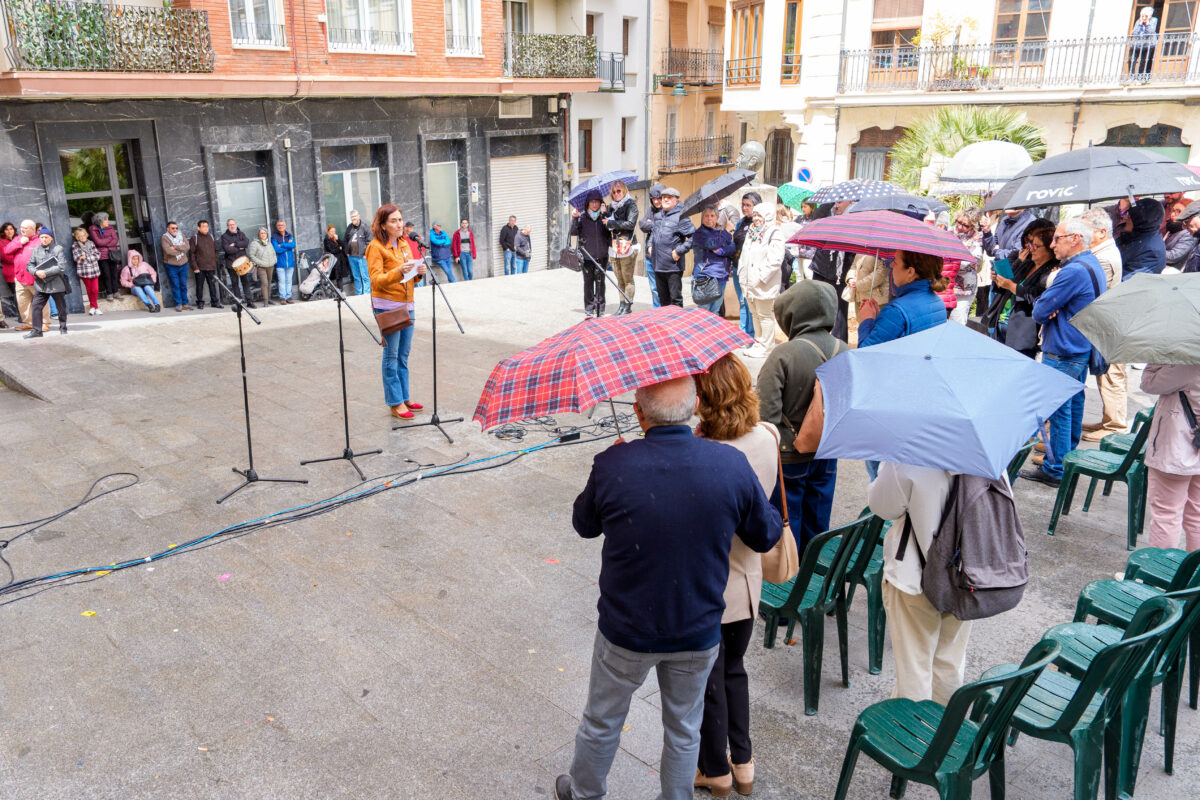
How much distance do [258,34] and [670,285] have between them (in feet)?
33.8

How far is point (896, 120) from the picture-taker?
933 inches

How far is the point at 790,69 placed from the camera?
83.0 feet

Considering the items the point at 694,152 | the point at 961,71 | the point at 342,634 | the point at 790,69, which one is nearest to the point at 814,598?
the point at 342,634

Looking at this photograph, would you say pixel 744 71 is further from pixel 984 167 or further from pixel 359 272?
pixel 984 167


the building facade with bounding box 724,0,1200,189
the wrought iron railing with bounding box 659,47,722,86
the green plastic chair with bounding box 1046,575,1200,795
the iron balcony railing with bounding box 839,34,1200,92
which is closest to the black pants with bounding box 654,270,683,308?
the green plastic chair with bounding box 1046,575,1200,795

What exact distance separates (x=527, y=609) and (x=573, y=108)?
78.4 ft

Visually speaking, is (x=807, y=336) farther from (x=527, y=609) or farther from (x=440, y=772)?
(x=440, y=772)

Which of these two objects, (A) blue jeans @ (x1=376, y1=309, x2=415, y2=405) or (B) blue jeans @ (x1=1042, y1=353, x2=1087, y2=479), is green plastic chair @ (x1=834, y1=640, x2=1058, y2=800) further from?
(A) blue jeans @ (x1=376, y1=309, x2=415, y2=405)

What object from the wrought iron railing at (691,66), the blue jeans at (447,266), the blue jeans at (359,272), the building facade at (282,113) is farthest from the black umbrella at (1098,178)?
the wrought iron railing at (691,66)

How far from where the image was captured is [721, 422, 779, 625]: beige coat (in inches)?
134

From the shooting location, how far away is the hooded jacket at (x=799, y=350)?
4.82 meters

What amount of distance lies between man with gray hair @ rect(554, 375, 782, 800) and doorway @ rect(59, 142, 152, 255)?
15.5 meters

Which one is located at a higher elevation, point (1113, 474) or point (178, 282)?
point (1113, 474)

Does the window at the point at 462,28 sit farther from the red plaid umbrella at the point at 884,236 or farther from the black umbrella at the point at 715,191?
the red plaid umbrella at the point at 884,236
